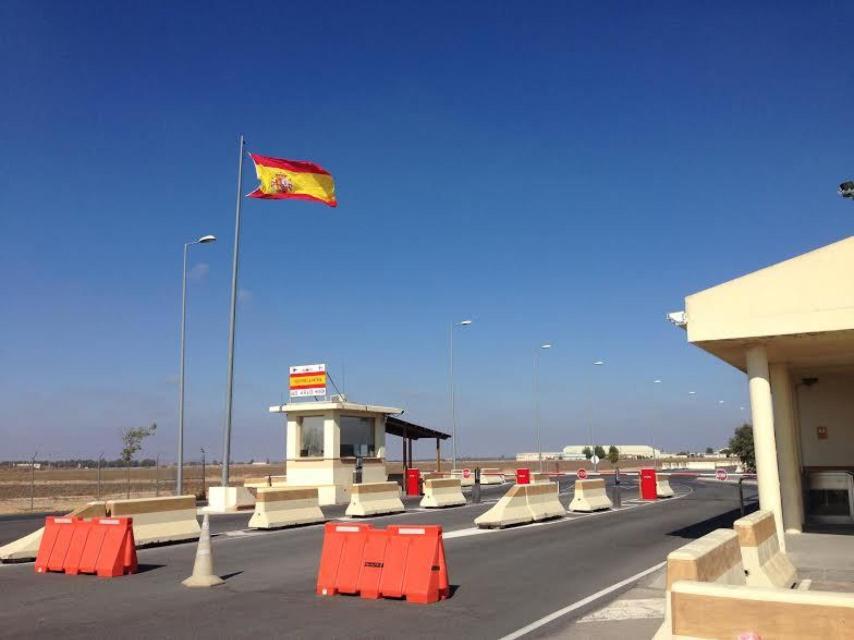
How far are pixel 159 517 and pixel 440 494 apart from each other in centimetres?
1238

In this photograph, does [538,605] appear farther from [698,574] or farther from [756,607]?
[756,607]

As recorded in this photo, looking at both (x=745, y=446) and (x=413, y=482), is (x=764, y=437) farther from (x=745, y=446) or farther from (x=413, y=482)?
(x=745, y=446)

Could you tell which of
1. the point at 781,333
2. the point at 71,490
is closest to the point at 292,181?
the point at 781,333

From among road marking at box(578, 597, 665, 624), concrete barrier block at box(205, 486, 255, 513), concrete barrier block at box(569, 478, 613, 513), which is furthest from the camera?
concrete barrier block at box(205, 486, 255, 513)

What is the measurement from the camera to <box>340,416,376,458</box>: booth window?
105 ft

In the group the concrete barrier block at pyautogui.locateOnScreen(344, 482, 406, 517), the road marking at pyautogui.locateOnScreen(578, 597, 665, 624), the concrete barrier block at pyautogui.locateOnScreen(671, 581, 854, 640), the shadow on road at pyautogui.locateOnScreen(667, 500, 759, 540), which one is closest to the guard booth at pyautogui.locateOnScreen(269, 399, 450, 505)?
the concrete barrier block at pyautogui.locateOnScreen(344, 482, 406, 517)

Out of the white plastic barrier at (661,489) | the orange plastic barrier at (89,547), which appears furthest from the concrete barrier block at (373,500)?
the white plastic barrier at (661,489)

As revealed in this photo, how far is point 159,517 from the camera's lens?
645 inches

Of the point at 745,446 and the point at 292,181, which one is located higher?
the point at 292,181

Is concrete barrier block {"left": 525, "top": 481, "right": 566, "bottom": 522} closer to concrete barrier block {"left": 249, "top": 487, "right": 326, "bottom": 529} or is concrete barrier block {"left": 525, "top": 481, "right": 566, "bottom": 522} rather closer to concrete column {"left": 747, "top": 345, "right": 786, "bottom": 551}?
concrete barrier block {"left": 249, "top": 487, "right": 326, "bottom": 529}

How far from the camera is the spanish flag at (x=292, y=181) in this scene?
28984mm

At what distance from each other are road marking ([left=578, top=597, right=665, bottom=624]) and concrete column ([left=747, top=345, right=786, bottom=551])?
4096 millimetres

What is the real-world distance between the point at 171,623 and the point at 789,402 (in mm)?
13201

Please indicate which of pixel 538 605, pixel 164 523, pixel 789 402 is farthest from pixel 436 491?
pixel 538 605
